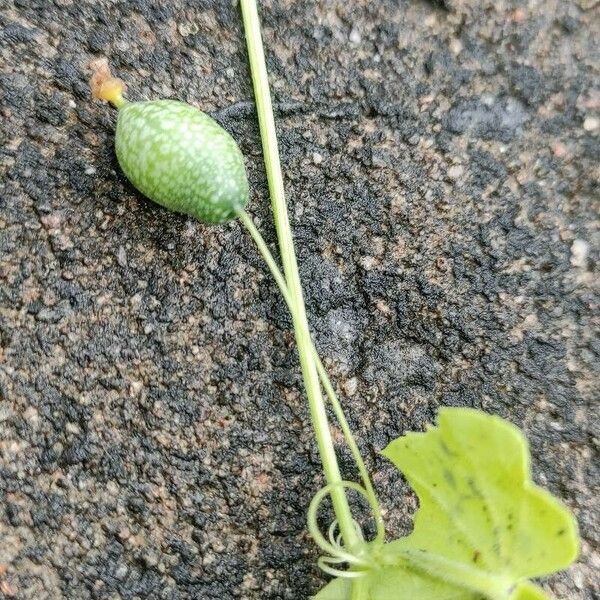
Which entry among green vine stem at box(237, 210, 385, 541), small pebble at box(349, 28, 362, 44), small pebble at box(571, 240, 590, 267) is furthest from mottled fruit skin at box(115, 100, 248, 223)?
small pebble at box(571, 240, 590, 267)

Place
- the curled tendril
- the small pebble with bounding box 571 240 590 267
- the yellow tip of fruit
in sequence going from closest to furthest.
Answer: the curled tendril < the yellow tip of fruit < the small pebble with bounding box 571 240 590 267

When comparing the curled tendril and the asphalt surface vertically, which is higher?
the asphalt surface

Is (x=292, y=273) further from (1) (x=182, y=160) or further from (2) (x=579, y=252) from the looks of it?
(2) (x=579, y=252)

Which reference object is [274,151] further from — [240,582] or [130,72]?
[240,582]

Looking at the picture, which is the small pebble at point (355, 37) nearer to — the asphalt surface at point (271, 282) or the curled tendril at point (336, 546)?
the asphalt surface at point (271, 282)

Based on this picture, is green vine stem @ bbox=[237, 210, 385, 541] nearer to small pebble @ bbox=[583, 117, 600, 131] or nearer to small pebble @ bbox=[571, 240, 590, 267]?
small pebble @ bbox=[571, 240, 590, 267]

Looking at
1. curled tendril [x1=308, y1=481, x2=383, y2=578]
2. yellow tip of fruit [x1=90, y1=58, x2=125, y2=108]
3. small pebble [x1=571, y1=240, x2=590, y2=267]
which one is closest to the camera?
curled tendril [x1=308, y1=481, x2=383, y2=578]
